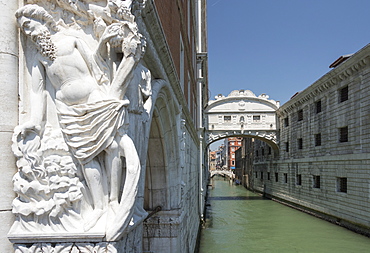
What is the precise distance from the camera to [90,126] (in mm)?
2156

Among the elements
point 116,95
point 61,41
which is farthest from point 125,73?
point 61,41

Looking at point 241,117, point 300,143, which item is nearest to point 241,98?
point 241,117

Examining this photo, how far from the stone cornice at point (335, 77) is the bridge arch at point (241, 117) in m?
3.25

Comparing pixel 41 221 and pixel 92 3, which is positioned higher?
pixel 92 3

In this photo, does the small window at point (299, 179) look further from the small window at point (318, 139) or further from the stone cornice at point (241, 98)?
the stone cornice at point (241, 98)

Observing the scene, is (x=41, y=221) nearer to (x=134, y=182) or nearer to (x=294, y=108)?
(x=134, y=182)

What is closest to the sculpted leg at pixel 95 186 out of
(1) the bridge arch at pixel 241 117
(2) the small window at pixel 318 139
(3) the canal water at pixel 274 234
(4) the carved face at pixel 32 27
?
(4) the carved face at pixel 32 27

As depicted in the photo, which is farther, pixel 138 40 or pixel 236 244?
pixel 236 244

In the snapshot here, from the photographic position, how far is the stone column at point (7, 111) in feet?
7.15

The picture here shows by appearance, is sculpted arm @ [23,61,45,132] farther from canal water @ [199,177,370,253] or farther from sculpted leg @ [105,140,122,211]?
canal water @ [199,177,370,253]

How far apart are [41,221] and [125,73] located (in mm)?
1224

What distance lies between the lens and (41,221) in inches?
85.6

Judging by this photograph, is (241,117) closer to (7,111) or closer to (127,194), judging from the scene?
(127,194)

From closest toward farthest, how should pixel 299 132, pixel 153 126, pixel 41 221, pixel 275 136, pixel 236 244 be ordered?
pixel 41 221 < pixel 153 126 < pixel 236 244 < pixel 299 132 < pixel 275 136
